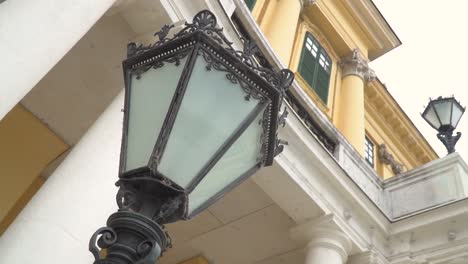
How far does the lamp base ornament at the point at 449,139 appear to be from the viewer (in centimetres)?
839

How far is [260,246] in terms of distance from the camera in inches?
342

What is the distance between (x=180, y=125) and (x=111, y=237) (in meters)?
0.52

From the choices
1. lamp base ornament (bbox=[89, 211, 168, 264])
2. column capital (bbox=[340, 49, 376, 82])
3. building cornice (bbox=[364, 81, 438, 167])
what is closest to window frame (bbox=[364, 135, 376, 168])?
building cornice (bbox=[364, 81, 438, 167])

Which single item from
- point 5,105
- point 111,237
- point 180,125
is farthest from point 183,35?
point 5,105

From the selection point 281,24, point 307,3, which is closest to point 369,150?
point 307,3

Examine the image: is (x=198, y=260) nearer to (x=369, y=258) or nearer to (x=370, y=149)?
(x=369, y=258)

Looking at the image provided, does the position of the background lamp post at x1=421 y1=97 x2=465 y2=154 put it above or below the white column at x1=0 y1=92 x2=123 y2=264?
above

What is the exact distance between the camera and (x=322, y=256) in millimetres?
7145

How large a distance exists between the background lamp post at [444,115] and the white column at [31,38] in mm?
5550

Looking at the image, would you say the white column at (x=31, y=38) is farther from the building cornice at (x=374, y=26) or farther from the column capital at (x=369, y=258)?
the building cornice at (x=374, y=26)

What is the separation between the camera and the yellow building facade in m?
12.3

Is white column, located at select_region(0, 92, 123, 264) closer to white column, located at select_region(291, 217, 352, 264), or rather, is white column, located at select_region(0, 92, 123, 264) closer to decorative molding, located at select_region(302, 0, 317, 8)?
white column, located at select_region(291, 217, 352, 264)

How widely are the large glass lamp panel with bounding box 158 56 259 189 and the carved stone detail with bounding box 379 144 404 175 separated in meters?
15.4

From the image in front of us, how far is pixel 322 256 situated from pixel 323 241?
0.82 ft
